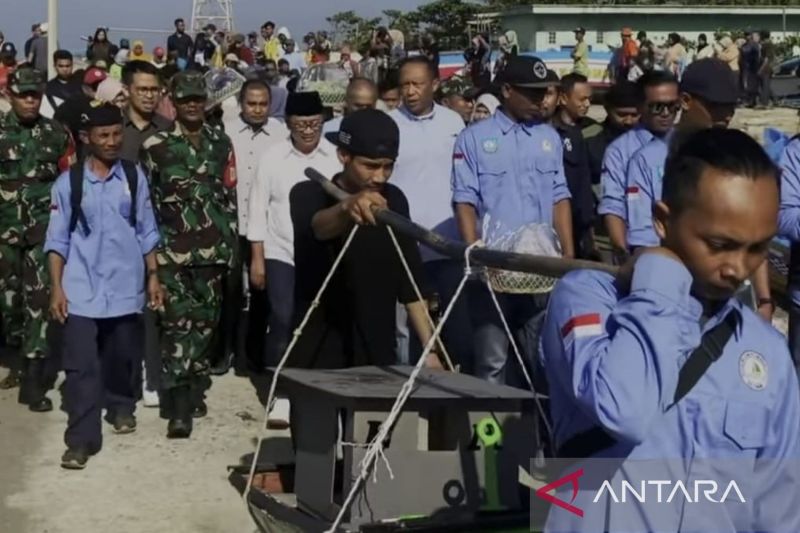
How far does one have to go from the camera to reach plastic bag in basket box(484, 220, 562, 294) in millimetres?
5277

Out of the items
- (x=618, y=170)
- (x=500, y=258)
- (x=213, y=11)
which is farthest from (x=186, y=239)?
(x=213, y=11)

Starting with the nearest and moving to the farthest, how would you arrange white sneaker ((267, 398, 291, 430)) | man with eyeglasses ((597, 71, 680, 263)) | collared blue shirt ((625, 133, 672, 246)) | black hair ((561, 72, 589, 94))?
1. collared blue shirt ((625, 133, 672, 246))
2. man with eyeglasses ((597, 71, 680, 263))
3. white sneaker ((267, 398, 291, 430))
4. black hair ((561, 72, 589, 94))

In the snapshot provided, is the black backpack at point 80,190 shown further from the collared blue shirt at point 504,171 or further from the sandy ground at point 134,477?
the collared blue shirt at point 504,171

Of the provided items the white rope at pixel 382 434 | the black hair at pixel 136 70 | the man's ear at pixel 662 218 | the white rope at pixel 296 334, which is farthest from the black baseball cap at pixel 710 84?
the black hair at pixel 136 70

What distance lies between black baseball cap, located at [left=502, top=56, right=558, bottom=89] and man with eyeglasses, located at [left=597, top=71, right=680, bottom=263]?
50cm

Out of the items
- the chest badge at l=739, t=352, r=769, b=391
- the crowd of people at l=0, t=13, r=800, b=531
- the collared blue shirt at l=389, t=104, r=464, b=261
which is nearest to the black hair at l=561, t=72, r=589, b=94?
the crowd of people at l=0, t=13, r=800, b=531

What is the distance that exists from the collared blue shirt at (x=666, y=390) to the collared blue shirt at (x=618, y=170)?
12.7ft

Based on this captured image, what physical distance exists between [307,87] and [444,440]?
8778 millimetres

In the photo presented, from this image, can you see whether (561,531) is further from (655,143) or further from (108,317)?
(108,317)

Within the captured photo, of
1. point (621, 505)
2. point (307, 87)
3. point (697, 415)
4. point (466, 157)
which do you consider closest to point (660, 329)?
point (697, 415)

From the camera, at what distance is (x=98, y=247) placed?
285 inches

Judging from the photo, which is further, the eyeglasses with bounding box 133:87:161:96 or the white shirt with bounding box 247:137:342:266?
the eyeglasses with bounding box 133:87:161:96

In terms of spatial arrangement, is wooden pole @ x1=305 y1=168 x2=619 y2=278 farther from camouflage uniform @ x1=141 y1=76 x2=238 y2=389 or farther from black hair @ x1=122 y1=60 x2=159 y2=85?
black hair @ x1=122 y1=60 x2=159 y2=85

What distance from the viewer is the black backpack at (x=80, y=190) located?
7133 mm
